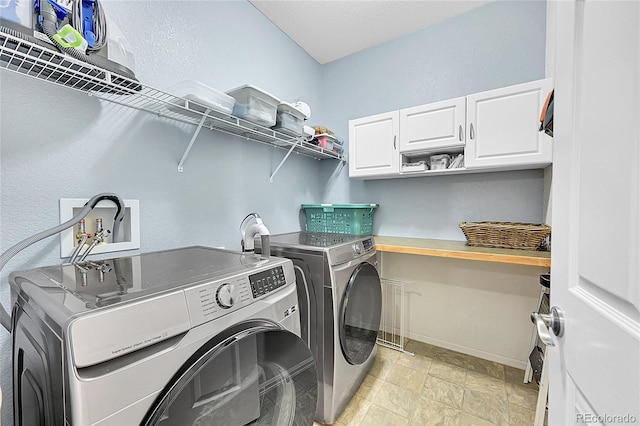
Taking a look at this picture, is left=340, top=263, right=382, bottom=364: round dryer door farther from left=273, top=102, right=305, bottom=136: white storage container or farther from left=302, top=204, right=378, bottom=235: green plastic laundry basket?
left=273, top=102, right=305, bottom=136: white storage container

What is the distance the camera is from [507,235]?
1.62 metres

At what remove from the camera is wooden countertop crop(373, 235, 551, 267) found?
1396 millimetres

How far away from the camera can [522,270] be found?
183 centimetres

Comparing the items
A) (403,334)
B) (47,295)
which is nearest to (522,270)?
(403,334)

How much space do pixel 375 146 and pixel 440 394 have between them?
1.80m

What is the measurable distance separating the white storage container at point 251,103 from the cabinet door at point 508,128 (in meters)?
1.36

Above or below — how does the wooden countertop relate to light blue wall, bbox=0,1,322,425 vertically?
below

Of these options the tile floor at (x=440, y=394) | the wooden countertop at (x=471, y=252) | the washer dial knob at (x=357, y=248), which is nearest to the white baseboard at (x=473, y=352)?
the tile floor at (x=440, y=394)

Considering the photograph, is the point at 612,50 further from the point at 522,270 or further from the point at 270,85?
the point at 270,85

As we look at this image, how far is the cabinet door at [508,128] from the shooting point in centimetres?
151

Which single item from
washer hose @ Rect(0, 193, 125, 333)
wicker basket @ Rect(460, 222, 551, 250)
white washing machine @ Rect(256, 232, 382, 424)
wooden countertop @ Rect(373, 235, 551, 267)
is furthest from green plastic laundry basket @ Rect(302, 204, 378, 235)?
washer hose @ Rect(0, 193, 125, 333)

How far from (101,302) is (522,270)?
2.35 meters

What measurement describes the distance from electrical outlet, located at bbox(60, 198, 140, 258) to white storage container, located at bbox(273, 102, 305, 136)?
3.06 feet

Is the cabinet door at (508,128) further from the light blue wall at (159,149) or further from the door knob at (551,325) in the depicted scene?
the light blue wall at (159,149)
